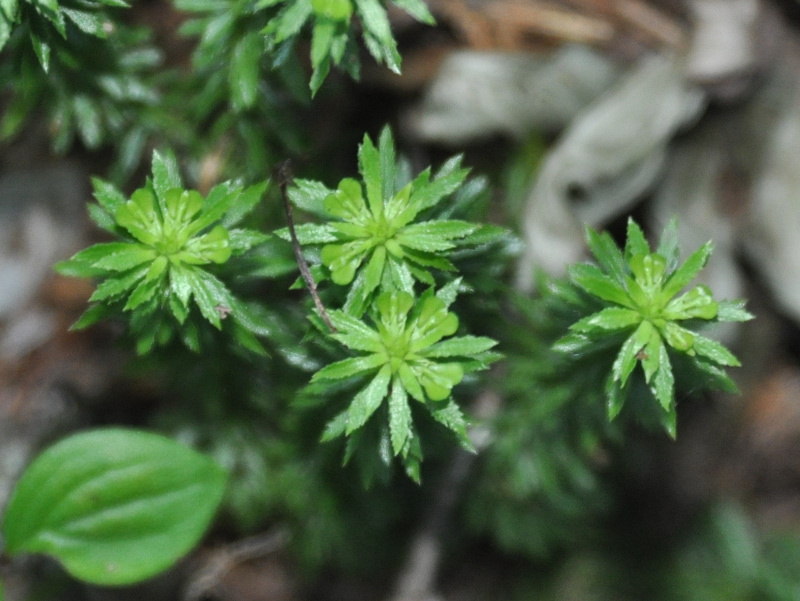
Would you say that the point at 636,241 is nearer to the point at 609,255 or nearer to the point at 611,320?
the point at 609,255

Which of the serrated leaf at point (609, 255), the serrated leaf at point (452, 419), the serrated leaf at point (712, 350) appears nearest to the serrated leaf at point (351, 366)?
the serrated leaf at point (452, 419)

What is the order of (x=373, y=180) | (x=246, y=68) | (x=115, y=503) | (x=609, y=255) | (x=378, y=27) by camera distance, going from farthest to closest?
(x=115, y=503) → (x=246, y=68) → (x=609, y=255) → (x=373, y=180) → (x=378, y=27)

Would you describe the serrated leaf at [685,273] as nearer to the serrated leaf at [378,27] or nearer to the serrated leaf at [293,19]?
the serrated leaf at [378,27]

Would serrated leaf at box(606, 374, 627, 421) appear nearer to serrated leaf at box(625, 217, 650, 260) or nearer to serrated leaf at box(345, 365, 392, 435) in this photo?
serrated leaf at box(625, 217, 650, 260)

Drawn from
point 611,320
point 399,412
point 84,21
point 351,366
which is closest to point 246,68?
→ point 84,21

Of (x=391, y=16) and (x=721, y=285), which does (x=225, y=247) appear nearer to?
(x=391, y=16)
